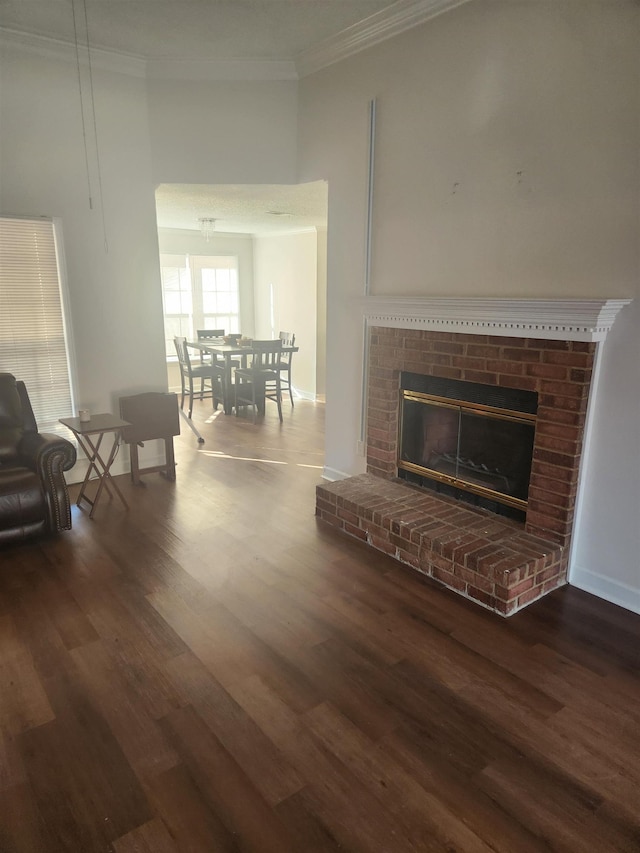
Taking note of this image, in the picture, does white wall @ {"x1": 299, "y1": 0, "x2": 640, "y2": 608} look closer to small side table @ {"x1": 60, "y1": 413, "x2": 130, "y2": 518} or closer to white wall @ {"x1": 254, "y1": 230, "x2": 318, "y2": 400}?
small side table @ {"x1": 60, "y1": 413, "x2": 130, "y2": 518}

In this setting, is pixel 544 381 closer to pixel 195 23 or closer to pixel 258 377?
pixel 195 23

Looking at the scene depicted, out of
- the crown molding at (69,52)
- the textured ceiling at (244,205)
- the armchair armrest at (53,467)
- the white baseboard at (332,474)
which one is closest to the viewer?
the armchair armrest at (53,467)

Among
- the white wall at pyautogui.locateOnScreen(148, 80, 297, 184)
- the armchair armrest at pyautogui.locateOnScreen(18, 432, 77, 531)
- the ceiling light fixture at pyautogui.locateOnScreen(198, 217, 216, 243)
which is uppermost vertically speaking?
the white wall at pyautogui.locateOnScreen(148, 80, 297, 184)

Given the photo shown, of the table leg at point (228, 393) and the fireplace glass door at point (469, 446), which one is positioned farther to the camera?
the table leg at point (228, 393)

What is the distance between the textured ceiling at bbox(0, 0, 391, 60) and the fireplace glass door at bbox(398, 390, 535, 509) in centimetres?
229

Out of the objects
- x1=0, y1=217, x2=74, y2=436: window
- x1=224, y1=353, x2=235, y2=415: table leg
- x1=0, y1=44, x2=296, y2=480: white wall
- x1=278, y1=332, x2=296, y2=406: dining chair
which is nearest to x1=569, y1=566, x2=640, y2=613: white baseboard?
x1=0, y1=44, x2=296, y2=480: white wall

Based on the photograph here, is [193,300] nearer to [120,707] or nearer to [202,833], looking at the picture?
[120,707]

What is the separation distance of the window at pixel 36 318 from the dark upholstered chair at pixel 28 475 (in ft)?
1.23

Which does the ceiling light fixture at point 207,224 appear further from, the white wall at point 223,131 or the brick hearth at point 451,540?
the brick hearth at point 451,540

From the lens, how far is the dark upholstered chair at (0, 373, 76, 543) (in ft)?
10.5

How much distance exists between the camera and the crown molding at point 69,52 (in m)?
3.53

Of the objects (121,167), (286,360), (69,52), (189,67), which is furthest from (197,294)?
(69,52)

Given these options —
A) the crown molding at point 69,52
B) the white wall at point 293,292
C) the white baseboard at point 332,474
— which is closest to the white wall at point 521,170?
the white baseboard at point 332,474

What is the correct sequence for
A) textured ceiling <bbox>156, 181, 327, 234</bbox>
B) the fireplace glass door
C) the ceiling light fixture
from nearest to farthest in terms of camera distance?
1. the fireplace glass door
2. textured ceiling <bbox>156, 181, 327, 234</bbox>
3. the ceiling light fixture
